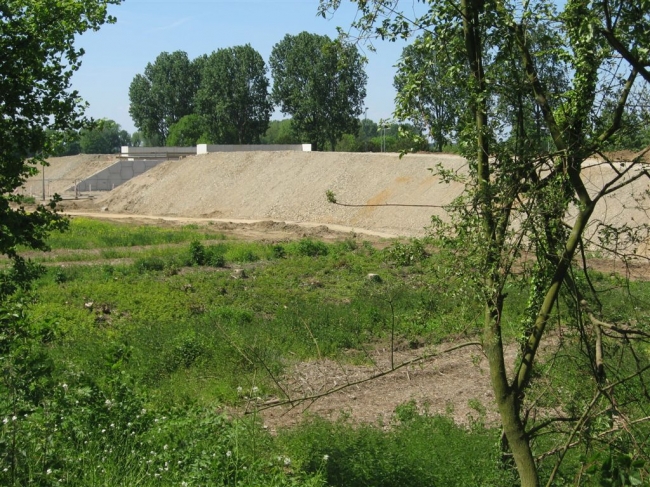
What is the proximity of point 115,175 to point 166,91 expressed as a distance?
26846 millimetres

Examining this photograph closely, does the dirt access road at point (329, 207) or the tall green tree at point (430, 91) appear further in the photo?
the dirt access road at point (329, 207)

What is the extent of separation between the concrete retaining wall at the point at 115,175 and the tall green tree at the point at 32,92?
217ft

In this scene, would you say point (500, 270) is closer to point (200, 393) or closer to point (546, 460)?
point (546, 460)

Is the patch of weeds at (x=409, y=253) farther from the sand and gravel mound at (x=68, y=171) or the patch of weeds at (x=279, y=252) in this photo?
the sand and gravel mound at (x=68, y=171)

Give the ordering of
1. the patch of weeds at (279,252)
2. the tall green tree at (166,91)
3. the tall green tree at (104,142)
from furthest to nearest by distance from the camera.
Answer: the tall green tree at (104,142)
the tall green tree at (166,91)
the patch of weeds at (279,252)

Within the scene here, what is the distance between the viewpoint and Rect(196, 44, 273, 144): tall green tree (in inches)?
3297

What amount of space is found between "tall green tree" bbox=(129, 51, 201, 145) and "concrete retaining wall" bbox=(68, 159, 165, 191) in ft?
84.3

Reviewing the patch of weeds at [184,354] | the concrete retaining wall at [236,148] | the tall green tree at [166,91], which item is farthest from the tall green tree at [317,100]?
the patch of weeds at [184,354]

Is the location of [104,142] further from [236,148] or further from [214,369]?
[214,369]

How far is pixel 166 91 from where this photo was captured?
97.4m

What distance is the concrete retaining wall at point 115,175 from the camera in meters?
72.9

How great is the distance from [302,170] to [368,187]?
6.91 meters

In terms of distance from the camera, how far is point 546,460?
8180 millimetres

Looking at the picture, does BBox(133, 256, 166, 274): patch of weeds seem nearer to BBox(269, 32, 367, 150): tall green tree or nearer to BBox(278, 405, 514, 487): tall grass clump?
BBox(278, 405, 514, 487): tall grass clump
